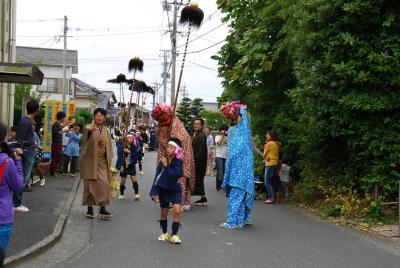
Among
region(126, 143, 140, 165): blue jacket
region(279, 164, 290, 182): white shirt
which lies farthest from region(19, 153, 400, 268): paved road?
region(279, 164, 290, 182): white shirt

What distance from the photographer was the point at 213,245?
24.8 ft

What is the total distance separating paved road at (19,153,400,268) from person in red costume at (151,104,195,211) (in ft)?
2.12

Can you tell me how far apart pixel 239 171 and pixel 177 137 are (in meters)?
1.67

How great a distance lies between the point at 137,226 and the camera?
8.87 metres

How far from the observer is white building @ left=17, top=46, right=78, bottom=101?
2004 inches

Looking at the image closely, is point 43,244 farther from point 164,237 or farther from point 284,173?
point 284,173

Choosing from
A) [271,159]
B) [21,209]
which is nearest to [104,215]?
[21,209]

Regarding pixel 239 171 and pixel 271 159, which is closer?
pixel 239 171

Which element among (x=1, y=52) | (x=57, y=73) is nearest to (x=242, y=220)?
(x=1, y=52)

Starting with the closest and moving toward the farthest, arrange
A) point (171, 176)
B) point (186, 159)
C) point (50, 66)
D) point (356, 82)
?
point (171, 176) → point (356, 82) → point (186, 159) → point (50, 66)

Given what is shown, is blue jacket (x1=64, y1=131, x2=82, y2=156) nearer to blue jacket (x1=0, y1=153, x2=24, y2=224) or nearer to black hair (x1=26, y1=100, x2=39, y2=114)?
black hair (x1=26, y1=100, x2=39, y2=114)

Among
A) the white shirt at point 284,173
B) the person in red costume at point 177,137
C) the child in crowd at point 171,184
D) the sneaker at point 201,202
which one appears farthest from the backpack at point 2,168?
the white shirt at point 284,173

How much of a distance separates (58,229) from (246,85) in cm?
891

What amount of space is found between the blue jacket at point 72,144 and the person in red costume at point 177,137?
6.26m
